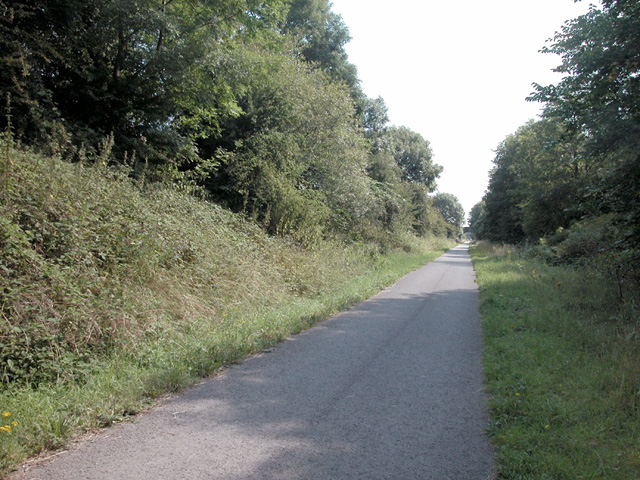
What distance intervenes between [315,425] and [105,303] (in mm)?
3379

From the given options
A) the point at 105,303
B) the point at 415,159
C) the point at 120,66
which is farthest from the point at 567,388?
the point at 415,159

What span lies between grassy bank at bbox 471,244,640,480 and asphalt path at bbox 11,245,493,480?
30 centimetres

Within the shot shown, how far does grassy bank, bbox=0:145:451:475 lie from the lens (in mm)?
4266

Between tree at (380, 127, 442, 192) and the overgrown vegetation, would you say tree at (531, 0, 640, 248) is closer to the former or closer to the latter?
the overgrown vegetation

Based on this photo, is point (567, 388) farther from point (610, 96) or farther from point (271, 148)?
point (271, 148)

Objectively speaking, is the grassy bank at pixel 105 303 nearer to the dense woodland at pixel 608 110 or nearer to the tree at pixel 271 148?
the tree at pixel 271 148

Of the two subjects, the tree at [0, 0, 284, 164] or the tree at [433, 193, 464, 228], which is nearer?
the tree at [0, 0, 284, 164]

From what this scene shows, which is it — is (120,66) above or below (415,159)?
below

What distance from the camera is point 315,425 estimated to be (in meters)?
4.07

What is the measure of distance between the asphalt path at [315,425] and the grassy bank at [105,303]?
1.36 ft

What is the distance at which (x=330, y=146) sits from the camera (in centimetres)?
1903

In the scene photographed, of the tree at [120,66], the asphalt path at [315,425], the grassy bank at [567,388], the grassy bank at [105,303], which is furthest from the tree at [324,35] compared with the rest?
the asphalt path at [315,425]

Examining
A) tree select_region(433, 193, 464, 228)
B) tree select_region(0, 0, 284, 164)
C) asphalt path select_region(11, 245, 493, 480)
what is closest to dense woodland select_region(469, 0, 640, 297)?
asphalt path select_region(11, 245, 493, 480)

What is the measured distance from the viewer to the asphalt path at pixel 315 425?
130 inches
